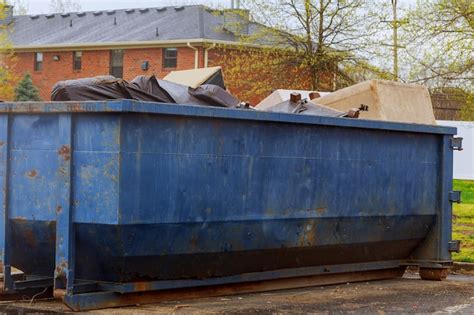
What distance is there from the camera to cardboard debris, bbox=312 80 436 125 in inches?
376

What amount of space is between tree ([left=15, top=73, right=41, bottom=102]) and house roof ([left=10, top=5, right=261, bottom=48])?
305 cm

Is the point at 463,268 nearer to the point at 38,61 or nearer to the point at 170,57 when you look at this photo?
the point at 170,57

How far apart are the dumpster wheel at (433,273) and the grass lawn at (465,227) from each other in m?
1.96

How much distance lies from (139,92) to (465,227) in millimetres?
9909

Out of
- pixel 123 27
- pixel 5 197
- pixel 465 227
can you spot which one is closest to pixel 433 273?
pixel 5 197

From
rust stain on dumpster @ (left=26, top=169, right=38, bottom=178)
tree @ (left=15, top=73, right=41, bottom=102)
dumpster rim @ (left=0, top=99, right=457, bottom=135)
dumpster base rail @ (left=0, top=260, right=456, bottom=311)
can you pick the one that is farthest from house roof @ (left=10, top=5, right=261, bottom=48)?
rust stain on dumpster @ (left=26, top=169, right=38, bottom=178)

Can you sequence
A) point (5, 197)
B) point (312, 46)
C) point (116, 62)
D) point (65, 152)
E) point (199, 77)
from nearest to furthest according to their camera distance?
point (65, 152) < point (5, 197) < point (199, 77) < point (312, 46) < point (116, 62)

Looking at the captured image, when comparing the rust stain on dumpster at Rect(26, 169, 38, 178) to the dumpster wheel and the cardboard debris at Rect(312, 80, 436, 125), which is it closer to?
the cardboard debris at Rect(312, 80, 436, 125)

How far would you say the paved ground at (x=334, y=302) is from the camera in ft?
24.7

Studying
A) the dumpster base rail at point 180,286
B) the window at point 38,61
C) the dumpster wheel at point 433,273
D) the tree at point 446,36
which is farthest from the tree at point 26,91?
the dumpster base rail at point 180,286

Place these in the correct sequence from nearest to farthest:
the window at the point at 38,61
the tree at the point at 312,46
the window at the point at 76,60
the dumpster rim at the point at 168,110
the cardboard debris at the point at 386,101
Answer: the dumpster rim at the point at 168,110 → the cardboard debris at the point at 386,101 → the tree at the point at 312,46 → the window at the point at 76,60 → the window at the point at 38,61

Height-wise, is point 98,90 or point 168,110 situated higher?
point 98,90

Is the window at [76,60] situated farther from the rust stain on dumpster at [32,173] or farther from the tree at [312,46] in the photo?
the rust stain on dumpster at [32,173]

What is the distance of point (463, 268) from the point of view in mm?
11586
